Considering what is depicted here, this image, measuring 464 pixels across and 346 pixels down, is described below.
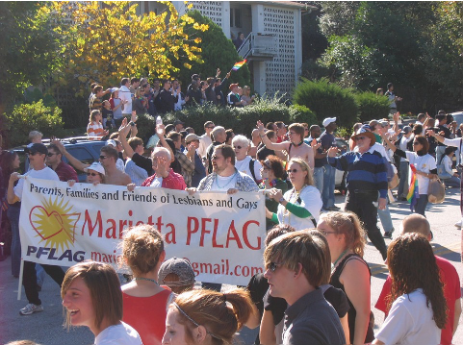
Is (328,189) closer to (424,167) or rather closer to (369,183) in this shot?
(424,167)

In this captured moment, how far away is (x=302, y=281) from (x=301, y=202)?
310 cm

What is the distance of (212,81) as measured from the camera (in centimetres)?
2072

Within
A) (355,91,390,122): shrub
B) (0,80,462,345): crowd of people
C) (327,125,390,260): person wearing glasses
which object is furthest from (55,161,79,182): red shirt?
(355,91,390,122): shrub

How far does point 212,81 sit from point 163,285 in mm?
17045

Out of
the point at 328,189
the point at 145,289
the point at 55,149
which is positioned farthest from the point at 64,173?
the point at 328,189

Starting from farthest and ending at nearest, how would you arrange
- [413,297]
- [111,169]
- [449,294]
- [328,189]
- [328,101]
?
[328,101] → [328,189] → [111,169] → [449,294] → [413,297]

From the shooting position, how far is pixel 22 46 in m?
12.9

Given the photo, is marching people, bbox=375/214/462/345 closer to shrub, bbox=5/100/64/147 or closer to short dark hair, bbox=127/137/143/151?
short dark hair, bbox=127/137/143/151

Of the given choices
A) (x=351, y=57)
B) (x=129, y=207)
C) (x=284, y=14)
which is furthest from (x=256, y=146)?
(x=284, y=14)

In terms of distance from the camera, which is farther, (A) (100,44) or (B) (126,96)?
(A) (100,44)

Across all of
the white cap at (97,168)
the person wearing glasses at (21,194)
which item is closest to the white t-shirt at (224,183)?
the white cap at (97,168)

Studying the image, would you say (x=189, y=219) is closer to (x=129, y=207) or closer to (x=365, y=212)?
(x=129, y=207)

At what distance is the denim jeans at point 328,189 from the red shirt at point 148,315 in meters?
9.86

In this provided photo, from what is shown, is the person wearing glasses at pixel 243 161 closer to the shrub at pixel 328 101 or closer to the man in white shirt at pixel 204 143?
the man in white shirt at pixel 204 143
